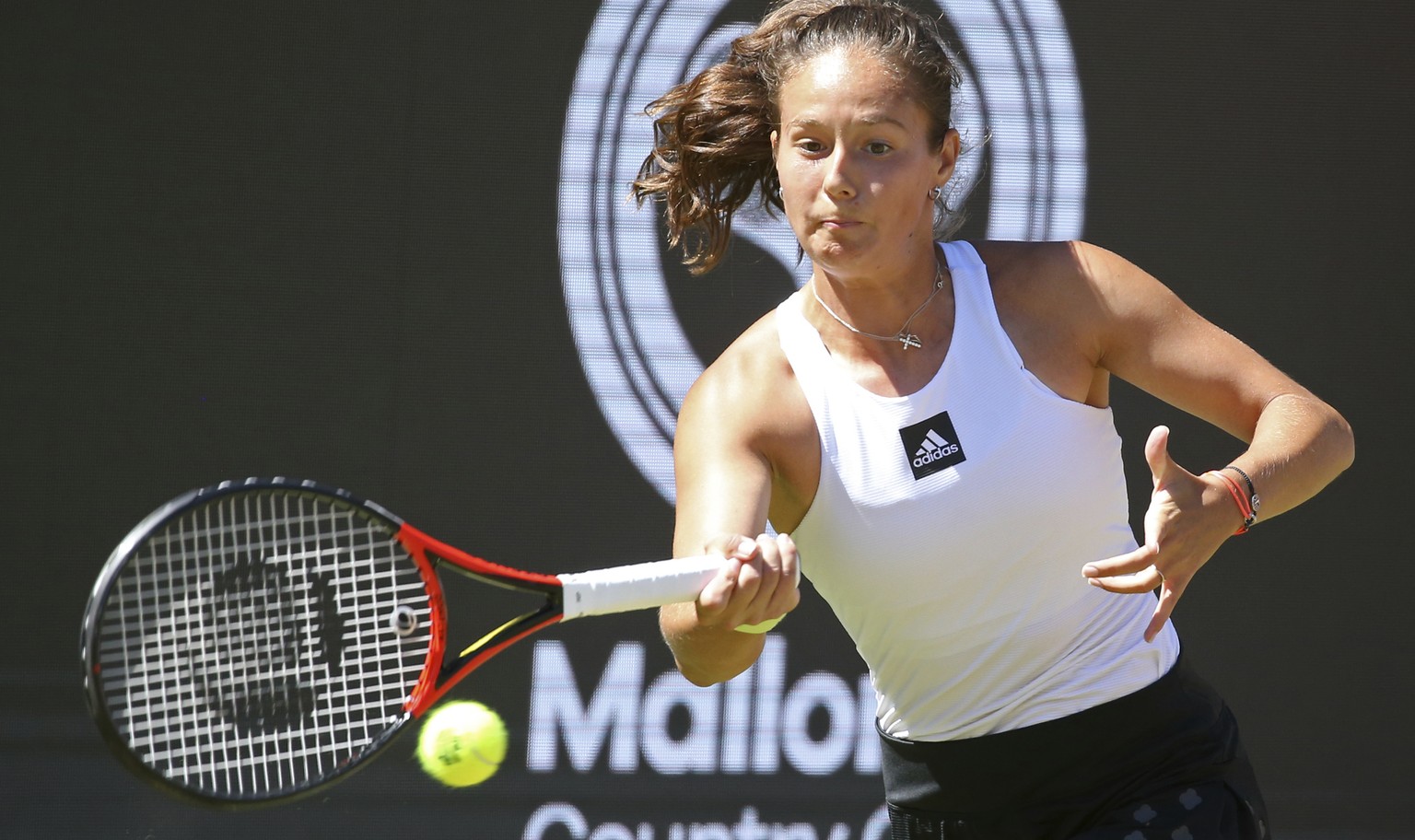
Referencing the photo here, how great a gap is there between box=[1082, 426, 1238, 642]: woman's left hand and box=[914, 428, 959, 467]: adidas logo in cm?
30

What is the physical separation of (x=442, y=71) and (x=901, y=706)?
187 cm

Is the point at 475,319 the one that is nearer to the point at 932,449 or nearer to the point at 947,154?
the point at 947,154

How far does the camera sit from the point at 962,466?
181cm

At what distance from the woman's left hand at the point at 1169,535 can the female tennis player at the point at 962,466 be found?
142 mm

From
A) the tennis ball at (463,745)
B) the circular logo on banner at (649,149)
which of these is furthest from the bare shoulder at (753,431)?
the tennis ball at (463,745)

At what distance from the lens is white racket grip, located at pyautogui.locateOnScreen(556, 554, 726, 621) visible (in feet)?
5.19

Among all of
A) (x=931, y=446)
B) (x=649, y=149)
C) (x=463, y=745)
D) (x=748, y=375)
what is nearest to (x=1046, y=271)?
(x=931, y=446)

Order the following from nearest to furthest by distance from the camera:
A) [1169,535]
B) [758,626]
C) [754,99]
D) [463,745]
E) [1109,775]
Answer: [1169,535], [758,626], [1109,775], [754,99], [463,745]

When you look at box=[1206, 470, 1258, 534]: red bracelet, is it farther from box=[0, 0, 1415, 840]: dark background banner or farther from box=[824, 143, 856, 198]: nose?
box=[0, 0, 1415, 840]: dark background banner

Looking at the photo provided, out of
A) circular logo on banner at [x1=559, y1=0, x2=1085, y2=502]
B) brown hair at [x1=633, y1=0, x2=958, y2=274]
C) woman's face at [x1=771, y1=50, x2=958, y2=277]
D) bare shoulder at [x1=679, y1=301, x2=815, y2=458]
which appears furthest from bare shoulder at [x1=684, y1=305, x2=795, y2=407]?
circular logo on banner at [x1=559, y1=0, x2=1085, y2=502]

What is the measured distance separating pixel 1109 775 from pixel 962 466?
42 cm

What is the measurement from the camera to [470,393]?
125 inches

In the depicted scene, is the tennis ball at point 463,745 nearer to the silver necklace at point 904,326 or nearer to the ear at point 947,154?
the silver necklace at point 904,326

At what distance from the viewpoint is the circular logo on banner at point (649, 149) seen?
3182 millimetres
